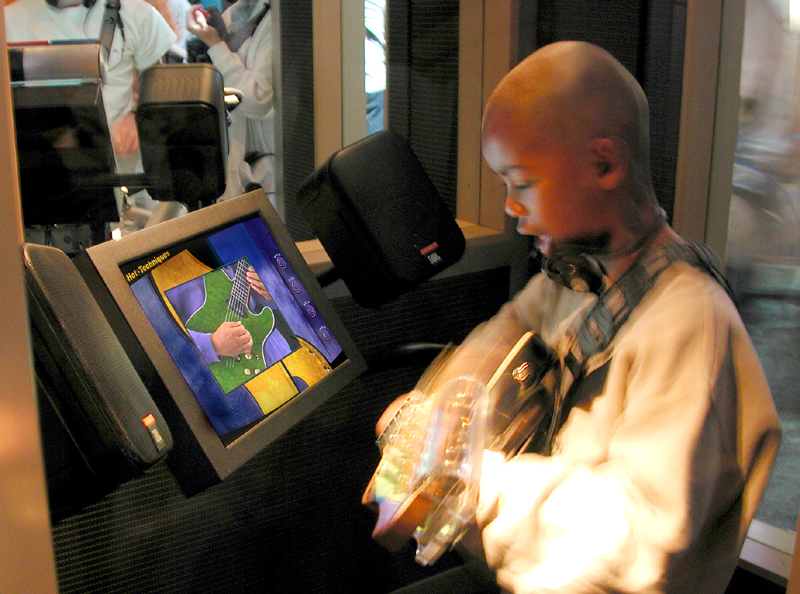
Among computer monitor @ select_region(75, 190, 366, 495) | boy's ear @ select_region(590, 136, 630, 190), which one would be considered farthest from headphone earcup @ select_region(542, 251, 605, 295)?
computer monitor @ select_region(75, 190, 366, 495)

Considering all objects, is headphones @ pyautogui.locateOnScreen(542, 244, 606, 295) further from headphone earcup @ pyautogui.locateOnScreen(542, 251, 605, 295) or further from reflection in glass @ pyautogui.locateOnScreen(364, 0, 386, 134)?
reflection in glass @ pyautogui.locateOnScreen(364, 0, 386, 134)

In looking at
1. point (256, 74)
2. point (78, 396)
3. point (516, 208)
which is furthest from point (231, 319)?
point (256, 74)

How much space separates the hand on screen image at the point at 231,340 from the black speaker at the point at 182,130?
12.5 inches

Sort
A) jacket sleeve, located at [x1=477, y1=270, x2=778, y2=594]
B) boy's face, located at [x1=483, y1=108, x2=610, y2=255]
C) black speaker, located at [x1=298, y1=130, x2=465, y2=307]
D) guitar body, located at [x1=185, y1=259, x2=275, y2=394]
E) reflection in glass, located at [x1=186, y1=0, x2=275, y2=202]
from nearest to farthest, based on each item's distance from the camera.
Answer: jacket sleeve, located at [x1=477, y1=270, x2=778, y2=594], boy's face, located at [x1=483, y1=108, x2=610, y2=255], guitar body, located at [x1=185, y1=259, x2=275, y2=394], black speaker, located at [x1=298, y1=130, x2=465, y2=307], reflection in glass, located at [x1=186, y1=0, x2=275, y2=202]

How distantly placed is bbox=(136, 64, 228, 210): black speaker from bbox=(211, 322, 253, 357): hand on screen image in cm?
32

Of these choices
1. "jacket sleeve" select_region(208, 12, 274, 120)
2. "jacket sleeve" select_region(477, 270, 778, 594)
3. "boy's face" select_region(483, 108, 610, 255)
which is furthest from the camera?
"jacket sleeve" select_region(208, 12, 274, 120)

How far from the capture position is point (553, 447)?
89cm

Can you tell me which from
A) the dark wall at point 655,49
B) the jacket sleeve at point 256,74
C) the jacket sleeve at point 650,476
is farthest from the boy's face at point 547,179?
the jacket sleeve at point 256,74

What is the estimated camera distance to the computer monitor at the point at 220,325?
0.86 metres

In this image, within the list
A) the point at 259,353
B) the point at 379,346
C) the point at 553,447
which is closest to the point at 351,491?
the point at 379,346

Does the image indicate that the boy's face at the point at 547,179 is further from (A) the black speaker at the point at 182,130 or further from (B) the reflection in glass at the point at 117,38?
(B) the reflection in glass at the point at 117,38

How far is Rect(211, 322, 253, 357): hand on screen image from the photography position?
943 mm

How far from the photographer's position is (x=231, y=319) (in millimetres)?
973

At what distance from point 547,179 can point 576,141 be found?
6 centimetres
